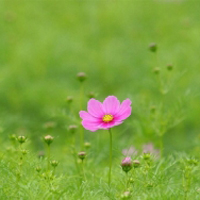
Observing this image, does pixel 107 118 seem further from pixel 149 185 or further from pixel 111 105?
pixel 149 185

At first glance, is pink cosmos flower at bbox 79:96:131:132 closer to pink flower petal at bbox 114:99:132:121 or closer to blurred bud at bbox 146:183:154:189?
pink flower petal at bbox 114:99:132:121

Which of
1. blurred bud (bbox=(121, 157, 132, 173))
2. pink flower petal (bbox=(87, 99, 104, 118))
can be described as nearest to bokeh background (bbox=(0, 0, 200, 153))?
pink flower petal (bbox=(87, 99, 104, 118))

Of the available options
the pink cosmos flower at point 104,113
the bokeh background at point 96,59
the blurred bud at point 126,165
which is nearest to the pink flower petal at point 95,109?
the pink cosmos flower at point 104,113

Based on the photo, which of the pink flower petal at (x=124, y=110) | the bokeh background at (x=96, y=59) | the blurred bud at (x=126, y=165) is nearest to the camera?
the blurred bud at (x=126, y=165)

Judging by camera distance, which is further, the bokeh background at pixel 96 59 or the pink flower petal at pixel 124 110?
the bokeh background at pixel 96 59

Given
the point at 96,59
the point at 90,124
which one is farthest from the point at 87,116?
the point at 96,59

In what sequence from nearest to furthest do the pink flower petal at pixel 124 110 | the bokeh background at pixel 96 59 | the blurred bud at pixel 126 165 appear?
the blurred bud at pixel 126 165 → the pink flower petal at pixel 124 110 → the bokeh background at pixel 96 59

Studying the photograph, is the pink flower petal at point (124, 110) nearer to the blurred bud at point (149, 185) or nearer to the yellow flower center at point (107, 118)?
the yellow flower center at point (107, 118)

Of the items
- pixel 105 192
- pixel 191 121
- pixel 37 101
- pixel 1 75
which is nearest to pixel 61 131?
pixel 37 101
